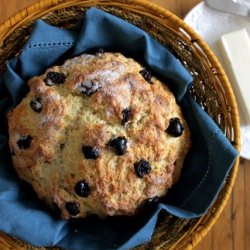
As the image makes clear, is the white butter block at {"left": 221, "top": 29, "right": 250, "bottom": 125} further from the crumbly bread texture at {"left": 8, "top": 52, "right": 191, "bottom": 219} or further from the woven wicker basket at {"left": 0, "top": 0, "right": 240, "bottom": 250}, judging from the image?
the crumbly bread texture at {"left": 8, "top": 52, "right": 191, "bottom": 219}

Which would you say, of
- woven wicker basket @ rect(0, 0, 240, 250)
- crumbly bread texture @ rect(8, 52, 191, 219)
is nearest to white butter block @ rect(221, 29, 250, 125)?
woven wicker basket @ rect(0, 0, 240, 250)

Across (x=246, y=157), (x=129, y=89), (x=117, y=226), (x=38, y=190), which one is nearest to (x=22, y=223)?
(x=38, y=190)

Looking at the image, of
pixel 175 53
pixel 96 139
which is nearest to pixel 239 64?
pixel 175 53

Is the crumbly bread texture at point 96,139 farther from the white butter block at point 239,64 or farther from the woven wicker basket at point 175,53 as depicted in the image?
the white butter block at point 239,64

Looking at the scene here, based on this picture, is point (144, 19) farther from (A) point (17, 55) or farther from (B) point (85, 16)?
(A) point (17, 55)

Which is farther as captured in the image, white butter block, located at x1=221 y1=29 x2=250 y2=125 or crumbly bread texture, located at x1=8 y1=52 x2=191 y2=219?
white butter block, located at x1=221 y1=29 x2=250 y2=125
